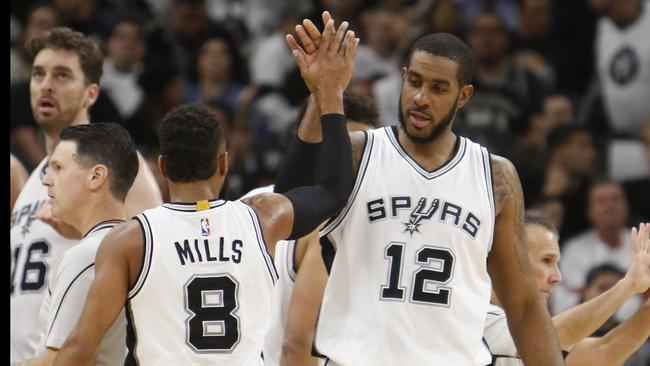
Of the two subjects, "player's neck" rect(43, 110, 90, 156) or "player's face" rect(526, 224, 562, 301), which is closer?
"player's face" rect(526, 224, 562, 301)

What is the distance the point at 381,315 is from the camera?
5.48 metres

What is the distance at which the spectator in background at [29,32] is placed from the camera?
1129cm

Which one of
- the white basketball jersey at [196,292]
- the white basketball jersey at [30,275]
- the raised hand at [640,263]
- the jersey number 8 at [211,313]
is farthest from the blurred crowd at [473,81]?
the jersey number 8 at [211,313]

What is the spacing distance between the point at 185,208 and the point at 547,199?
6.42 m

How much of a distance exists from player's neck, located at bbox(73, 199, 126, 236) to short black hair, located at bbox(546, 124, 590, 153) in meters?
6.68

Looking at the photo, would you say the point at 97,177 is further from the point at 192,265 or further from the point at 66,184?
the point at 192,265

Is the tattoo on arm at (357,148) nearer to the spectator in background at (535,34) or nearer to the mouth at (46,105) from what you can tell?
the mouth at (46,105)

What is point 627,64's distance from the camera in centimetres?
1216

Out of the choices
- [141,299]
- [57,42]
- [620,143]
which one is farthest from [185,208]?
[620,143]

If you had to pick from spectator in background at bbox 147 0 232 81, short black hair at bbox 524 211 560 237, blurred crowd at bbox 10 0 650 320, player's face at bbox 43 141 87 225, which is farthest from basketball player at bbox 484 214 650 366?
spectator in background at bbox 147 0 232 81

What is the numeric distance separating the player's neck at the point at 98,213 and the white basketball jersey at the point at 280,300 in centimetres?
140

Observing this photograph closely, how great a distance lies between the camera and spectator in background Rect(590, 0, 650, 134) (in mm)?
12078

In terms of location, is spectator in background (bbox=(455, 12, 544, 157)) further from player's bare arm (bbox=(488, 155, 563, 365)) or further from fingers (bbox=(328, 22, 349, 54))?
fingers (bbox=(328, 22, 349, 54))

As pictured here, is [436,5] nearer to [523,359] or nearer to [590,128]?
[590,128]
